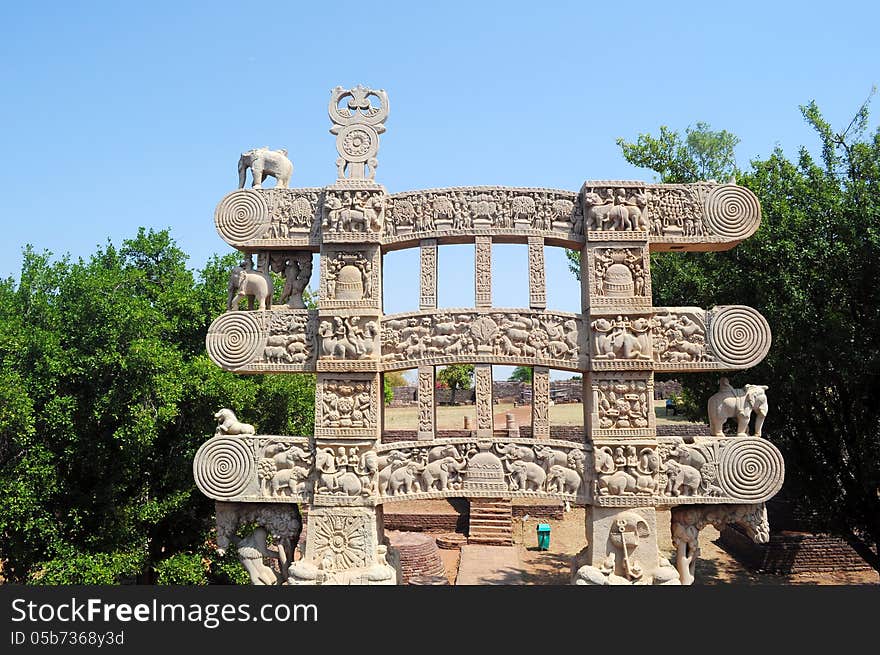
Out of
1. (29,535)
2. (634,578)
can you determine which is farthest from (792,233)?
(29,535)

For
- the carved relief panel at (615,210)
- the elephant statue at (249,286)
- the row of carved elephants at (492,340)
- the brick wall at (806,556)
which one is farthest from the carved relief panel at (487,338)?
the brick wall at (806,556)

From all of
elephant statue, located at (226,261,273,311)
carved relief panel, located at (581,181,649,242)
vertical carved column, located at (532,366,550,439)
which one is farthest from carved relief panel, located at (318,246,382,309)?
carved relief panel, located at (581,181,649,242)

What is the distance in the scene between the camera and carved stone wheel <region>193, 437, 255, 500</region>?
7668 mm

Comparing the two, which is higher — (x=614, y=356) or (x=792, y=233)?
(x=792, y=233)

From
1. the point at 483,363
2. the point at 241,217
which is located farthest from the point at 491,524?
the point at 241,217

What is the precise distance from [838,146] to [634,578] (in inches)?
384

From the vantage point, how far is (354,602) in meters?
6.75

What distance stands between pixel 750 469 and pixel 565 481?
224 cm

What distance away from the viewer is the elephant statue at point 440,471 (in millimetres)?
7707

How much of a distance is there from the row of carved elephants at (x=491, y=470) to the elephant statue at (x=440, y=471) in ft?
0.04

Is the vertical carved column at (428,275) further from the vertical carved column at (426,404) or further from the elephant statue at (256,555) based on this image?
the elephant statue at (256,555)

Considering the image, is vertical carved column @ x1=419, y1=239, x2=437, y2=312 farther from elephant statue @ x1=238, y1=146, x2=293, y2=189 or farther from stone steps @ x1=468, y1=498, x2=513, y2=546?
stone steps @ x1=468, y1=498, x2=513, y2=546

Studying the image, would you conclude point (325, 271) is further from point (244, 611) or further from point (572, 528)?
point (572, 528)

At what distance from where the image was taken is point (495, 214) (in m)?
8.02
